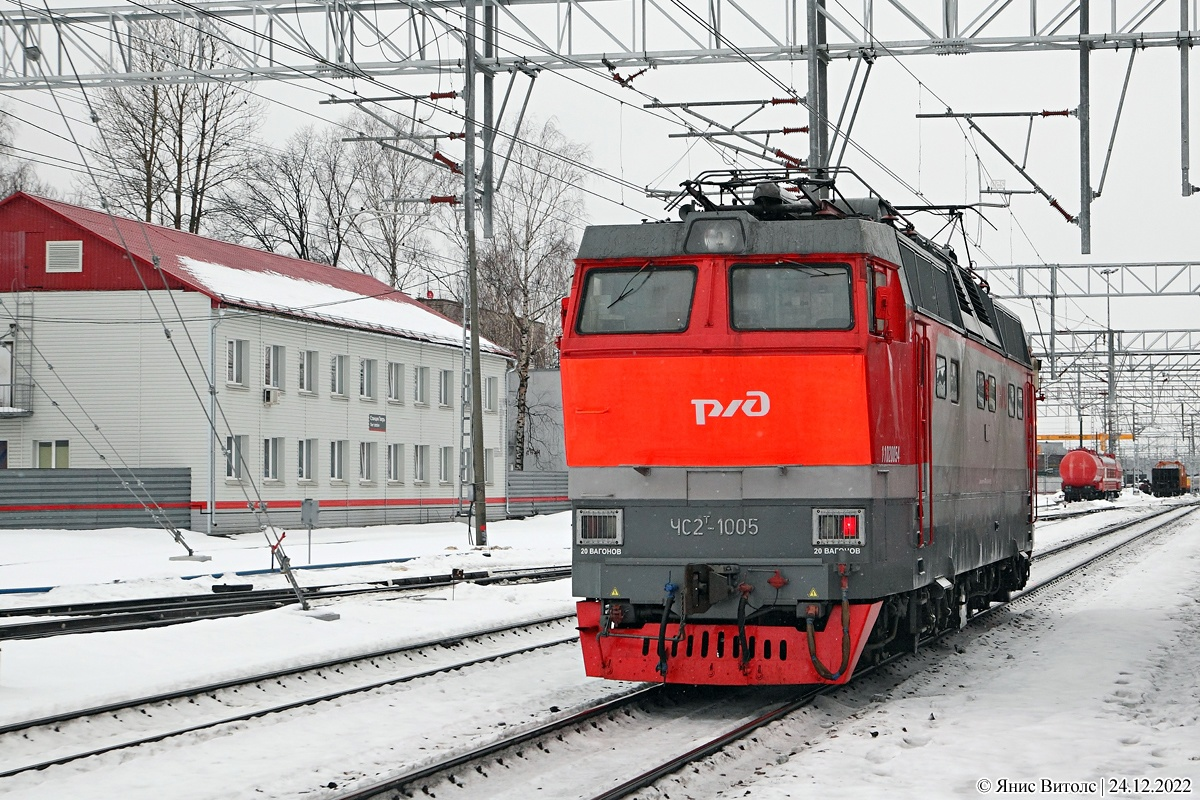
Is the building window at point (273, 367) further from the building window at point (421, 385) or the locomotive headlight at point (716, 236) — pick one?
the locomotive headlight at point (716, 236)

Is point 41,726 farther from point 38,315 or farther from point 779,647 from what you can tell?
point 38,315

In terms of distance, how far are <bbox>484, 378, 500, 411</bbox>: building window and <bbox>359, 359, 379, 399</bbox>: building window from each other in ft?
21.6

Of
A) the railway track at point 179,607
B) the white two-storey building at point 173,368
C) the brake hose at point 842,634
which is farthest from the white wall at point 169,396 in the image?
the brake hose at point 842,634

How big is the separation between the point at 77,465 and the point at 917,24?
24.2m

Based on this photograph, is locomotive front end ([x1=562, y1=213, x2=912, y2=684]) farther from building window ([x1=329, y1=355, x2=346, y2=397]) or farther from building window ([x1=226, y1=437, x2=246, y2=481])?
building window ([x1=329, y1=355, x2=346, y2=397])

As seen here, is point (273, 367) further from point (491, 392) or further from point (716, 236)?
point (716, 236)

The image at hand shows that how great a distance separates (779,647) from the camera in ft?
34.2

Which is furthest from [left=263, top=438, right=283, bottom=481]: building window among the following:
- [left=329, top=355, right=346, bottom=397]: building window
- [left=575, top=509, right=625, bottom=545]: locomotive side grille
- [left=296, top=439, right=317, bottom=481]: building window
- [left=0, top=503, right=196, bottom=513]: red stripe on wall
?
[left=575, top=509, right=625, bottom=545]: locomotive side grille

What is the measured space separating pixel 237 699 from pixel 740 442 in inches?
168

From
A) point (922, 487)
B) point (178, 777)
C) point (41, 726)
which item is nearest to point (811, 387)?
point (922, 487)

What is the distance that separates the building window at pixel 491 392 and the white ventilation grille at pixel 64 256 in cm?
1506

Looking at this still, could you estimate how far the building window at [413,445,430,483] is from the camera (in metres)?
43.7

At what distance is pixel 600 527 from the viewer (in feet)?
35.6

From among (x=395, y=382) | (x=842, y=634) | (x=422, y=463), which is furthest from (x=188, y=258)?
(x=842, y=634)
